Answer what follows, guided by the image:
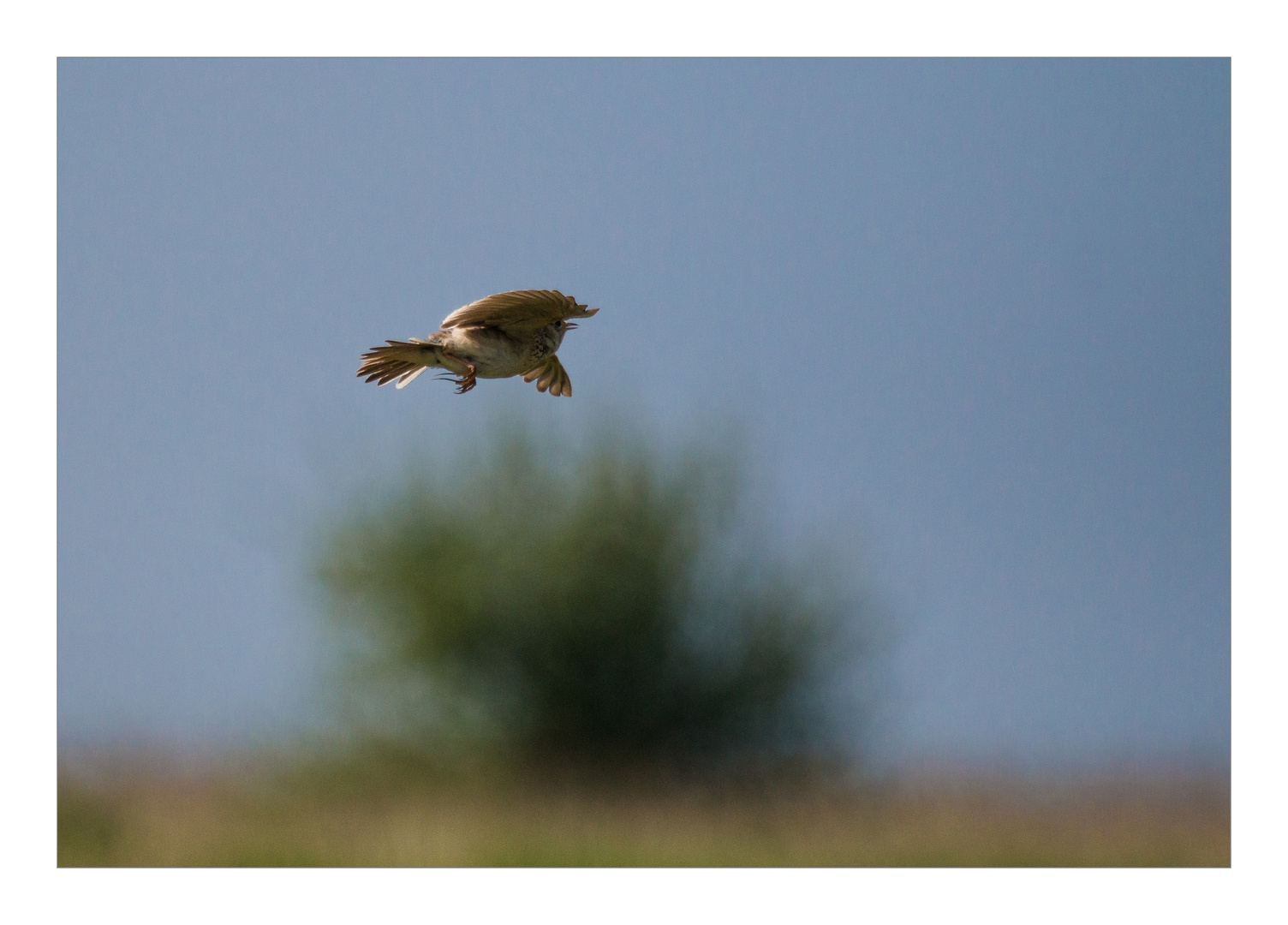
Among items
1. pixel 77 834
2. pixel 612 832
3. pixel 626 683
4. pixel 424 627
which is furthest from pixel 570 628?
pixel 77 834

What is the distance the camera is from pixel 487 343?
272 centimetres

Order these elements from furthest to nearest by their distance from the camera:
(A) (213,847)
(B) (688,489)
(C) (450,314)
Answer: (B) (688,489)
(A) (213,847)
(C) (450,314)

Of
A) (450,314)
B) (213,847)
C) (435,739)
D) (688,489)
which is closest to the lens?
(450,314)

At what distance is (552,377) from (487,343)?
48cm

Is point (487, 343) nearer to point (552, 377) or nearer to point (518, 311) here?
point (518, 311)

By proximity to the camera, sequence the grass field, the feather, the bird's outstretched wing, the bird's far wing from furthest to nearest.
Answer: the grass field
the bird's far wing
the feather
the bird's outstretched wing

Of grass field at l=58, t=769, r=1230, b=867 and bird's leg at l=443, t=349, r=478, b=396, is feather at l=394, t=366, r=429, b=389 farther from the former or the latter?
grass field at l=58, t=769, r=1230, b=867

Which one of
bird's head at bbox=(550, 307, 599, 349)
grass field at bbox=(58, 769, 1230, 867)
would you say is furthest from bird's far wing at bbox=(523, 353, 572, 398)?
grass field at bbox=(58, 769, 1230, 867)

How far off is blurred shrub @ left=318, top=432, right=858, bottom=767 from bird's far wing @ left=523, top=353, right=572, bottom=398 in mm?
4377

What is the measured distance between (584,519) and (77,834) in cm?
373

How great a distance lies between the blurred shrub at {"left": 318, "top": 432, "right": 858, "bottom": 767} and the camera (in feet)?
24.3

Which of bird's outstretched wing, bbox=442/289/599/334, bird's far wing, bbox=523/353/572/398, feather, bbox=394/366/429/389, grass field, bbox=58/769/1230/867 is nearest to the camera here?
bird's outstretched wing, bbox=442/289/599/334

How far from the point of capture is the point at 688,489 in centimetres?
785

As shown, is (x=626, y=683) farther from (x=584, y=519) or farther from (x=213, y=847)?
(x=213, y=847)
